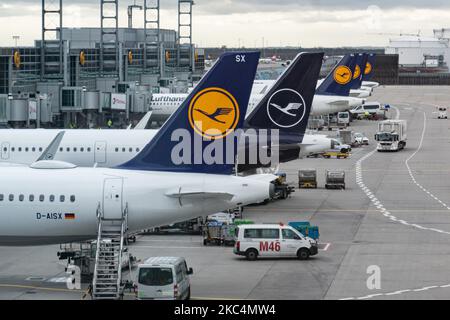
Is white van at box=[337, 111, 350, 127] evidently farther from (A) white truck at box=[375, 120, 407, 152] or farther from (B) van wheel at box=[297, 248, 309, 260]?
(B) van wheel at box=[297, 248, 309, 260]

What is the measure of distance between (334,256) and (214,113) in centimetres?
1251

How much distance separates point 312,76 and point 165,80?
278ft

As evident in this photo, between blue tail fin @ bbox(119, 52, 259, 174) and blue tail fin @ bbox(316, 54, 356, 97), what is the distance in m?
75.5

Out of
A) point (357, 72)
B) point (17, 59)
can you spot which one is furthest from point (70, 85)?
point (357, 72)

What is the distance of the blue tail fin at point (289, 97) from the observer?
2399 inches

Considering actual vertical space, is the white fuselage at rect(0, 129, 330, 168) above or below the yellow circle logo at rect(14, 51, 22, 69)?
below

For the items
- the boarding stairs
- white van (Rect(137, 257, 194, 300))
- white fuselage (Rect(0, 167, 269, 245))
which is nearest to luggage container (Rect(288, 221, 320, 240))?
white fuselage (Rect(0, 167, 269, 245))

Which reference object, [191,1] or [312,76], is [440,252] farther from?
[191,1]

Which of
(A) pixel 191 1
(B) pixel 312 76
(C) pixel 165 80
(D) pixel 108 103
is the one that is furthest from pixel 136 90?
(A) pixel 191 1

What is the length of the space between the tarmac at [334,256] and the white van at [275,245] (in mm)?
363

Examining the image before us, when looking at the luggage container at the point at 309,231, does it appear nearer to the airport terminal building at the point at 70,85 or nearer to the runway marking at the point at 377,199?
the runway marking at the point at 377,199

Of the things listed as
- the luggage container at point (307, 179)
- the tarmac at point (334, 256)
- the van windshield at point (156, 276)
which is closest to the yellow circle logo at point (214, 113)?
the van windshield at point (156, 276)

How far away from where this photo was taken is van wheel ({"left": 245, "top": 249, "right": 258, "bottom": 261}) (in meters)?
45.8

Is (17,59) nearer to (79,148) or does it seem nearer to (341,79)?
(79,148)
